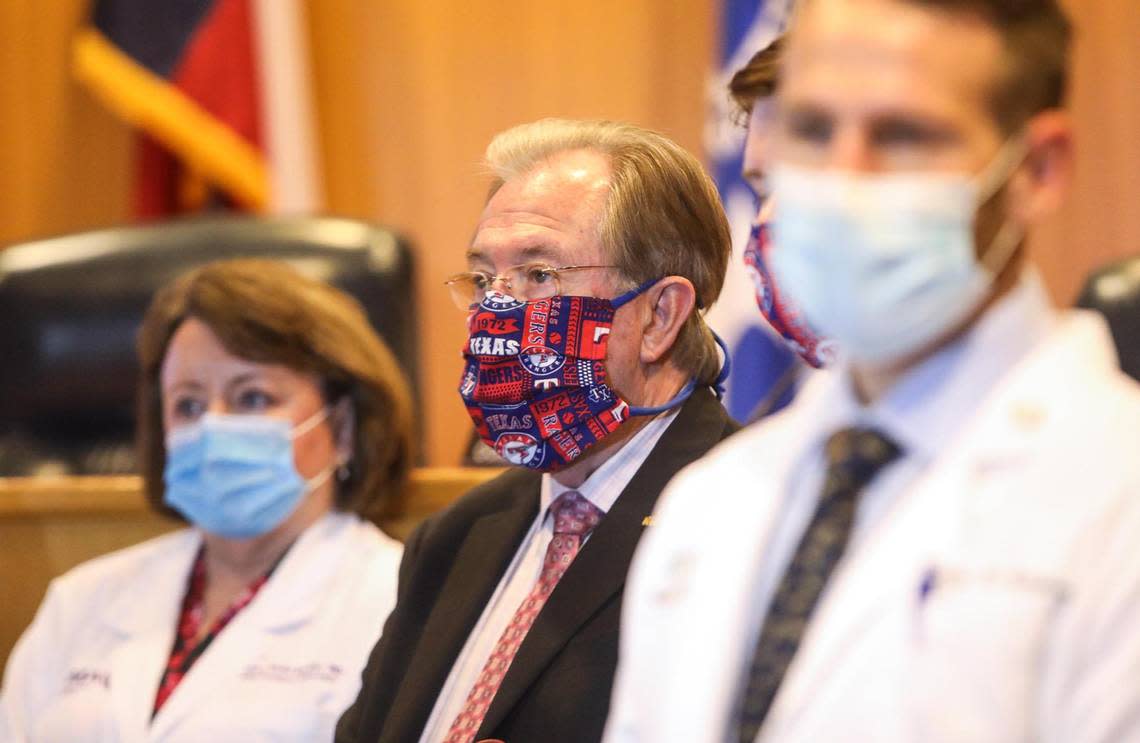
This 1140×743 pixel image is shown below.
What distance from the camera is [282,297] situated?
2.99 metres

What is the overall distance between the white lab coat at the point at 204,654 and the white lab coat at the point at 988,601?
4.51ft

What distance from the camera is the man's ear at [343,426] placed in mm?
3016

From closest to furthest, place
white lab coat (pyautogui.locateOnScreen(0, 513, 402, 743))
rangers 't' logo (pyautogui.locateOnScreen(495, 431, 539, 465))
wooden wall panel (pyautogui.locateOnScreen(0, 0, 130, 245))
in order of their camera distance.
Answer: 1. rangers 't' logo (pyautogui.locateOnScreen(495, 431, 539, 465))
2. white lab coat (pyautogui.locateOnScreen(0, 513, 402, 743))
3. wooden wall panel (pyautogui.locateOnScreen(0, 0, 130, 245))

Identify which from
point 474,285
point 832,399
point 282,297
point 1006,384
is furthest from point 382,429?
point 1006,384

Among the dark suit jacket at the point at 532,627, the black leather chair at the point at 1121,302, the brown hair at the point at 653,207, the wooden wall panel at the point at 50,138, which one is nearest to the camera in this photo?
the dark suit jacket at the point at 532,627

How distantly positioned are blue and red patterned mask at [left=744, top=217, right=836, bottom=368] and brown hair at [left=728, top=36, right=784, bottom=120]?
0.19 meters

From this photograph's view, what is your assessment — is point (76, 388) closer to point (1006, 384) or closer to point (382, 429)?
point (382, 429)

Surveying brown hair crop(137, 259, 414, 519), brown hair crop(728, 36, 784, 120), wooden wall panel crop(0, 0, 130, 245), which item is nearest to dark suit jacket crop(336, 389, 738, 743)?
brown hair crop(728, 36, 784, 120)

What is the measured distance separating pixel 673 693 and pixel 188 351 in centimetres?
181

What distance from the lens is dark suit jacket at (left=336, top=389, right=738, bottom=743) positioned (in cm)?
197

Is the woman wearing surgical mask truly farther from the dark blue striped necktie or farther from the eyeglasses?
the dark blue striped necktie

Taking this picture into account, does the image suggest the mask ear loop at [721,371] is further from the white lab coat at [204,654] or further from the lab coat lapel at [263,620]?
the lab coat lapel at [263,620]

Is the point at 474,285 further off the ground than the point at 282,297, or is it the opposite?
the point at 474,285

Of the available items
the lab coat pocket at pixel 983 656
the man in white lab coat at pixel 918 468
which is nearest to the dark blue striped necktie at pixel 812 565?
the man in white lab coat at pixel 918 468
